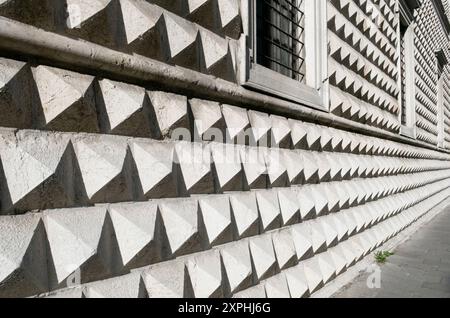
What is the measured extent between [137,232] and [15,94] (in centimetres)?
84

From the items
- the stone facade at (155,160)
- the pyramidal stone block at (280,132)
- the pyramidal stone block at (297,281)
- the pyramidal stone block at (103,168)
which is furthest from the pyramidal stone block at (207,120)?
the pyramidal stone block at (297,281)

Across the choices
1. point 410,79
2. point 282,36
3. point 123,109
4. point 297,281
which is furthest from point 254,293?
point 410,79

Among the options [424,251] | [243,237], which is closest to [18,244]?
[243,237]

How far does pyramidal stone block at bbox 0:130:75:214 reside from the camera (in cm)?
143

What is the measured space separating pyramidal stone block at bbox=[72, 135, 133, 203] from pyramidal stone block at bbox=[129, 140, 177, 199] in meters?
0.07

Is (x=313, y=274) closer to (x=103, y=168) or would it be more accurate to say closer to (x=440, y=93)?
(x=103, y=168)

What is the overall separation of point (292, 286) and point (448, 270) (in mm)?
2665

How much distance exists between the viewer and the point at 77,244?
5.41 feet

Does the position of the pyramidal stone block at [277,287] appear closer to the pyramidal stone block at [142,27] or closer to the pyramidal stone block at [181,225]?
the pyramidal stone block at [181,225]

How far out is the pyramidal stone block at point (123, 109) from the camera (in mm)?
1809

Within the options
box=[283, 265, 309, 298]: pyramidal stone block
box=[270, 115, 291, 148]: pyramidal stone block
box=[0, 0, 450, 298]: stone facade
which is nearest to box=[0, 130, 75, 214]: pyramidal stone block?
box=[0, 0, 450, 298]: stone facade

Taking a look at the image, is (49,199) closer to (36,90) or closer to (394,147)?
(36,90)

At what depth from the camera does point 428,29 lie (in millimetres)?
10180

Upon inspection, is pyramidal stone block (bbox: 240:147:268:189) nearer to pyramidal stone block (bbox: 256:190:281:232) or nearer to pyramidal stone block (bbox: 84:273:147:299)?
pyramidal stone block (bbox: 256:190:281:232)
